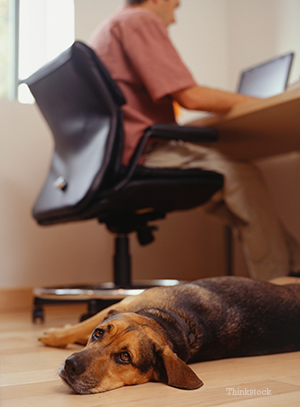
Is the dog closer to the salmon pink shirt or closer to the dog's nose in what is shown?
the dog's nose

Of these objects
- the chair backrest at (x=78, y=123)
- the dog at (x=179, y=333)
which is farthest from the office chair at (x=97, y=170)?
the dog at (x=179, y=333)

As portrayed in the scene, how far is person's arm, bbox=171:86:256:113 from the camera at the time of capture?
187 cm

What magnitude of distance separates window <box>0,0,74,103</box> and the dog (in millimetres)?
1076

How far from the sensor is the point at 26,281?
2621 millimetres

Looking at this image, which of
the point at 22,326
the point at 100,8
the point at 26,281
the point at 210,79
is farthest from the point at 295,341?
the point at 210,79

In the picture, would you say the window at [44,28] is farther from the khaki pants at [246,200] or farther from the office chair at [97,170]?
the khaki pants at [246,200]

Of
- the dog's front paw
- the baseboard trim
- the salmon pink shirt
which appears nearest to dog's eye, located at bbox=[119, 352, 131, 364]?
the dog's front paw

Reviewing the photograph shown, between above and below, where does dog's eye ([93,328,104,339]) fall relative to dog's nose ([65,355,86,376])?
above

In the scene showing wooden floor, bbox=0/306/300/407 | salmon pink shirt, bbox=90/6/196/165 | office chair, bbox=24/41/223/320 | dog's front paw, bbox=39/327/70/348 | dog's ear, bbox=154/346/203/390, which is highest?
salmon pink shirt, bbox=90/6/196/165

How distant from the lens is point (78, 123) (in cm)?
180

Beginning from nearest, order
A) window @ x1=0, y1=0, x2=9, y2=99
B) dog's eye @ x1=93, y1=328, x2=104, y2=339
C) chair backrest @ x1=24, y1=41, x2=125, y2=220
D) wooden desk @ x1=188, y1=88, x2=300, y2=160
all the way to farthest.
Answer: dog's eye @ x1=93, y1=328, x2=104, y2=339, chair backrest @ x1=24, y1=41, x2=125, y2=220, wooden desk @ x1=188, y1=88, x2=300, y2=160, window @ x1=0, y1=0, x2=9, y2=99

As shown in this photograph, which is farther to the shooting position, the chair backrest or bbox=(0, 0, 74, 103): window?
bbox=(0, 0, 74, 103): window

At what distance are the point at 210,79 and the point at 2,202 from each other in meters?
1.68

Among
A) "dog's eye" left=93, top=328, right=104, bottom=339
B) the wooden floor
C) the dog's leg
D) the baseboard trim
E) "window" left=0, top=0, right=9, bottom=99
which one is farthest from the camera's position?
the baseboard trim
